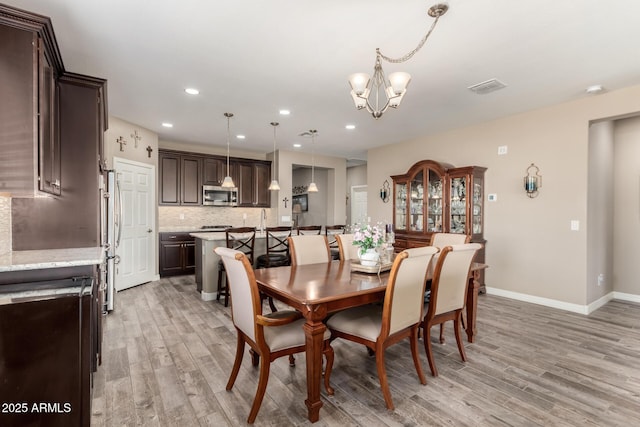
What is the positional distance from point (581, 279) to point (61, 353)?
5.14m

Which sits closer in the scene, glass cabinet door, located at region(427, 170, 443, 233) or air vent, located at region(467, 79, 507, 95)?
air vent, located at region(467, 79, 507, 95)

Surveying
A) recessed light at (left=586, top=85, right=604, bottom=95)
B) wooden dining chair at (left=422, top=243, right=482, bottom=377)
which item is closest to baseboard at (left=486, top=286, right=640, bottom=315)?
wooden dining chair at (left=422, top=243, right=482, bottom=377)

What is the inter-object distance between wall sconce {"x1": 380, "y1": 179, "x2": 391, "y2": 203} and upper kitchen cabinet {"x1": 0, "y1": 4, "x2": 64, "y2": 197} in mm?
5387

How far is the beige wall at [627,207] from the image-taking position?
4.41 metres

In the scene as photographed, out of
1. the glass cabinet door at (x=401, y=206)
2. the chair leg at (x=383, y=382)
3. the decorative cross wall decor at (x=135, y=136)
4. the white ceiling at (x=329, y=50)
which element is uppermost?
the white ceiling at (x=329, y=50)

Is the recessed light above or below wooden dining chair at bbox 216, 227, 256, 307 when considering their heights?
above

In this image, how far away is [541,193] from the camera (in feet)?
13.8

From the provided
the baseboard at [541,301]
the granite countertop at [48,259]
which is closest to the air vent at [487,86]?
the baseboard at [541,301]

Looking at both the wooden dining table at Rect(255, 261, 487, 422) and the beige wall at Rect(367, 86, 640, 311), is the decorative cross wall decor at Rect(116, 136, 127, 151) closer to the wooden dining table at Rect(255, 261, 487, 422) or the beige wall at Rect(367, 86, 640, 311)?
the wooden dining table at Rect(255, 261, 487, 422)

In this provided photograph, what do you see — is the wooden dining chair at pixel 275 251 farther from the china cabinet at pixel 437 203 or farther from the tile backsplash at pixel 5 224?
the tile backsplash at pixel 5 224

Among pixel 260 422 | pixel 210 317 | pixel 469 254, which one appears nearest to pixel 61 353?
pixel 260 422

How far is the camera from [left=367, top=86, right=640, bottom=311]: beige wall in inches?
152

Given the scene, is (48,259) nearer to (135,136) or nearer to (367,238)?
(367,238)

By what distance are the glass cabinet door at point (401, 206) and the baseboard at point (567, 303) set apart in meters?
1.69
